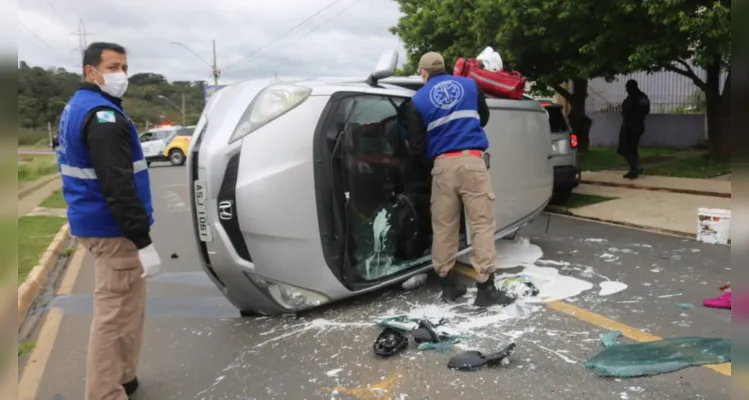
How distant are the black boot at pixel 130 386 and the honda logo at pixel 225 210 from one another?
43.7 inches

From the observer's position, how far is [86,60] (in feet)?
10.2

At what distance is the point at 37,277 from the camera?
599 centimetres

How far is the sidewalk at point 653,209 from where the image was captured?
745cm

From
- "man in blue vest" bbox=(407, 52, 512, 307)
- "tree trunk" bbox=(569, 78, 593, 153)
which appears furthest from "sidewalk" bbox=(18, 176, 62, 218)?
"tree trunk" bbox=(569, 78, 593, 153)

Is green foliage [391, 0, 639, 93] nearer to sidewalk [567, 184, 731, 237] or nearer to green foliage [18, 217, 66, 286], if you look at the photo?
sidewalk [567, 184, 731, 237]

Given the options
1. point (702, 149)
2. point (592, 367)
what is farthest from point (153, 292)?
point (702, 149)

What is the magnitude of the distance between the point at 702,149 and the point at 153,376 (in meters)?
A: 16.3

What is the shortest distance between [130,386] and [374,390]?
1.39m

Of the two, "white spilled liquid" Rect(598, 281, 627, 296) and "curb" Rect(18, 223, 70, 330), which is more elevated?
"white spilled liquid" Rect(598, 281, 627, 296)

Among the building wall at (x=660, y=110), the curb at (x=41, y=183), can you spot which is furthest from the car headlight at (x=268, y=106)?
the building wall at (x=660, y=110)

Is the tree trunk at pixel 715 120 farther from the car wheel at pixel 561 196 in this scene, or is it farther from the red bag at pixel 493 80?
the red bag at pixel 493 80

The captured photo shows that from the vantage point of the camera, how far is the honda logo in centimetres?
390

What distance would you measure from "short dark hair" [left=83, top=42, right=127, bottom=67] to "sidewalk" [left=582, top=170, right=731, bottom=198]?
8.36 metres

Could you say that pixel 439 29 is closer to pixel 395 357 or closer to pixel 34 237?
pixel 34 237
